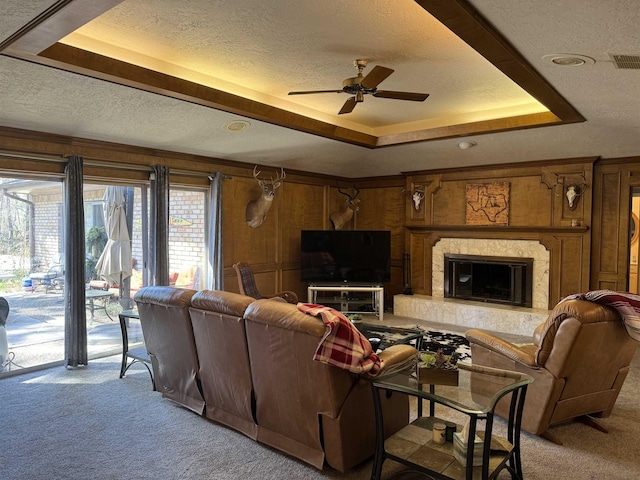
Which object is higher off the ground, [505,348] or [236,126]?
[236,126]

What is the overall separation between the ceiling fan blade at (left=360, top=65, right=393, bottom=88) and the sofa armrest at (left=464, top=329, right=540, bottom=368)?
6.91ft

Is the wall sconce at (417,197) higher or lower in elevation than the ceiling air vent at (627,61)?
lower

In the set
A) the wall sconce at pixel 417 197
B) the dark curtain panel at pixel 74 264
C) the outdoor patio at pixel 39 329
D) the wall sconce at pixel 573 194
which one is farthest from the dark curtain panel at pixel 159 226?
the wall sconce at pixel 573 194

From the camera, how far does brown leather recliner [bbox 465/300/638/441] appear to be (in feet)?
10.1

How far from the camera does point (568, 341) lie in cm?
305

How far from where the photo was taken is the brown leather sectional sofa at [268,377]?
107 inches

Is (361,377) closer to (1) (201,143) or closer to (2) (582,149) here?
(1) (201,143)

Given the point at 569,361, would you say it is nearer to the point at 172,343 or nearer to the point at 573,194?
the point at 172,343

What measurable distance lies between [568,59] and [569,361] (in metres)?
1.93

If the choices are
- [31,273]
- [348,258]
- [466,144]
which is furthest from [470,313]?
[31,273]

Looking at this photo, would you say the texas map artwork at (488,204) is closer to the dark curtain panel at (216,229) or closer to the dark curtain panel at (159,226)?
the dark curtain panel at (216,229)

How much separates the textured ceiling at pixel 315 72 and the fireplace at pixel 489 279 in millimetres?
1605

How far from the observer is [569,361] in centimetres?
311

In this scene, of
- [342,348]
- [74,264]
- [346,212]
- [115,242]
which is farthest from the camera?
[346,212]
